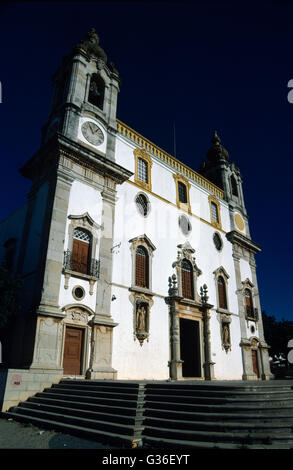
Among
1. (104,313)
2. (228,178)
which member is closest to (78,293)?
(104,313)

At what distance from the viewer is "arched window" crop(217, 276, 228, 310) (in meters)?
22.8

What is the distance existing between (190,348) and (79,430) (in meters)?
12.9

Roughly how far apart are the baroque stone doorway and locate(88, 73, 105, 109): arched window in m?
14.6

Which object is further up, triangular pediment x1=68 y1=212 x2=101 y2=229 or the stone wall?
triangular pediment x1=68 y1=212 x2=101 y2=229

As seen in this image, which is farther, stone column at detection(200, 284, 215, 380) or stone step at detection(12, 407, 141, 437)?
stone column at detection(200, 284, 215, 380)

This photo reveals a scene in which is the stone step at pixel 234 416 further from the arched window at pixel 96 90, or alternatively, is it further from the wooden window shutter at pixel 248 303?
the arched window at pixel 96 90

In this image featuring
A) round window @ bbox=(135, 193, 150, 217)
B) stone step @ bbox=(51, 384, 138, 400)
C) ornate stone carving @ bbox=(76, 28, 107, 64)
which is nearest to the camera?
stone step @ bbox=(51, 384, 138, 400)

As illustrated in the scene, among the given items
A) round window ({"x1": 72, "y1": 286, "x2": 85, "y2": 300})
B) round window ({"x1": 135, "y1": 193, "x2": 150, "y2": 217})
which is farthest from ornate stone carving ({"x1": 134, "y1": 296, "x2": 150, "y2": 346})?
round window ({"x1": 135, "y1": 193, "x2": 150, "y2": 217})

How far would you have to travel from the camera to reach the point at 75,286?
14.6 meters

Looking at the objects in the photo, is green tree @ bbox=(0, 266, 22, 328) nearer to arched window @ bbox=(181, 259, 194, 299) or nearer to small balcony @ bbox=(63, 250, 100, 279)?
small balcony @ bbox=(63, 250, 100, 279)

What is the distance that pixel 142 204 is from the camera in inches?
778

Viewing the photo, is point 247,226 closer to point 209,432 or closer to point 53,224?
point 53,224

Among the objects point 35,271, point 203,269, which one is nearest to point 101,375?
point 35,271

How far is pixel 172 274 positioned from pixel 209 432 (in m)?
12.5
